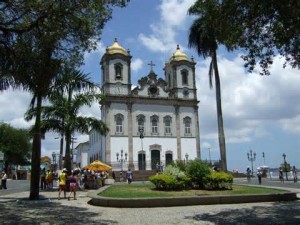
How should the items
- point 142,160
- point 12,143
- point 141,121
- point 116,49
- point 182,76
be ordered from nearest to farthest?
point 142,160 < point 141,121 < point 116,49 < point 182,76 < point 12,143

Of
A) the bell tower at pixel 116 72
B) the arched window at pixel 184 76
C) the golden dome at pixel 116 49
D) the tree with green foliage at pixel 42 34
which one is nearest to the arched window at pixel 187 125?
the arched window at pixel 184 76

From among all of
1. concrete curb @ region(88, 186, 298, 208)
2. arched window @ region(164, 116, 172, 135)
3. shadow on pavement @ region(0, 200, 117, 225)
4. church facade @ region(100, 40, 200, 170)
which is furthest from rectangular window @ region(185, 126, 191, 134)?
shadow on pavement @ region(0, 200, 117, 225)

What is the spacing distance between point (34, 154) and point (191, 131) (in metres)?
41.9

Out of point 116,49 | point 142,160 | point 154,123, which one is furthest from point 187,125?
point 116,49

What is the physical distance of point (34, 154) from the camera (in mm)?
18703

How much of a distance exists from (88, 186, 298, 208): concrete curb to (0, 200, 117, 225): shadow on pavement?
3.27 feet

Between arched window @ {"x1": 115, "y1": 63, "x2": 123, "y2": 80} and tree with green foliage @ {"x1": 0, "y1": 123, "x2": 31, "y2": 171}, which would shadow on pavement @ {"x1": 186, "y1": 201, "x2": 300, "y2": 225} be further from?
tree with green foliage @ {"x1": 0, "y1": 123, "x2": 31, "y2": 171}

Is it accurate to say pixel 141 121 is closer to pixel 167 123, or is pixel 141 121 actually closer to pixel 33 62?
pixel 167 123

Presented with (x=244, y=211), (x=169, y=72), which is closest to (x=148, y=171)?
(x=169, y=72)

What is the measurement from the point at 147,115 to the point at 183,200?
135ft

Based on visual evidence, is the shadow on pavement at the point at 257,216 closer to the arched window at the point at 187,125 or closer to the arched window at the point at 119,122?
the arched window at the point at 119,122

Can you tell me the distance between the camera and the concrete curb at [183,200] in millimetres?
15789

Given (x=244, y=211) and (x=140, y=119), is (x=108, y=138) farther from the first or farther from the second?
(x=244, y=211)

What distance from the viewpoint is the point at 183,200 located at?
53.4 feet
